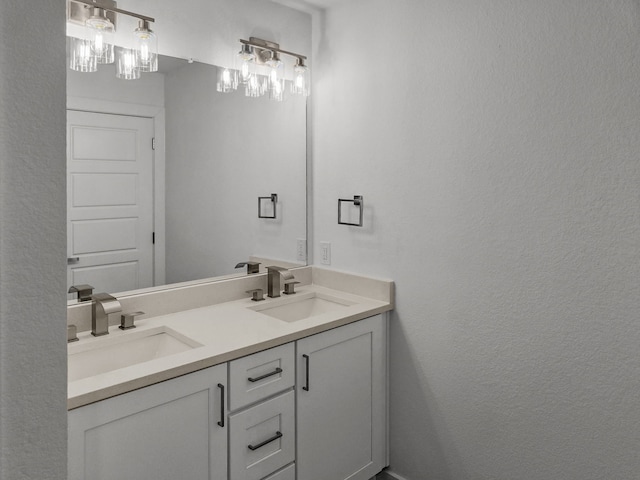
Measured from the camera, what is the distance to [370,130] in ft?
7.57

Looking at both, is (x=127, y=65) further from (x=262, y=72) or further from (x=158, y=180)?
(x=262, y=72)

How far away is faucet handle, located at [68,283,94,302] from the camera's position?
1.82m

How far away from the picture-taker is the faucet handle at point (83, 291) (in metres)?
1.82

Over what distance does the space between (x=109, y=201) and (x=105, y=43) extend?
0.60m

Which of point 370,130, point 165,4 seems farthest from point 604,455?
point 165,4

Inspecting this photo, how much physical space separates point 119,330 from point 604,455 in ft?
5.89

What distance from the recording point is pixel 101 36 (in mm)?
1822

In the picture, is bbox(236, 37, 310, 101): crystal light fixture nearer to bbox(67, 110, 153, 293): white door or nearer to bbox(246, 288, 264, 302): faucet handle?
bbox(67, 110, 153, 293): white door

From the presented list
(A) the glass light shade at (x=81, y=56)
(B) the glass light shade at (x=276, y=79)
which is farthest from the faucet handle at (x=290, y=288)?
(A) the glass light shade at (x=81, y=56)

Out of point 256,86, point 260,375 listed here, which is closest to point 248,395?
point 260,375

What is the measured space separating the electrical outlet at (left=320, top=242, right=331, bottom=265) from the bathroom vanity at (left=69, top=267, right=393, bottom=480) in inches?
3.0

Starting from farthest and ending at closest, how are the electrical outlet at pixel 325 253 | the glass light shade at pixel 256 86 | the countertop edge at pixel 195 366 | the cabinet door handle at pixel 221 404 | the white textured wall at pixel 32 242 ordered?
1. the electrical outlet at pixel 325 253
2. the glass light shade at pixel 256 86
3. the cabinet door handle at pixel 221 404
4. the countertop edge at pixel 195 366
5. the white textured wall at pixel 32 242

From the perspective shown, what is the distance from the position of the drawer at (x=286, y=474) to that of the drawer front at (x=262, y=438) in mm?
22

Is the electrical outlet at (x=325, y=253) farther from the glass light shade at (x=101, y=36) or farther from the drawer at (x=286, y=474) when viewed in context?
the glass light shade at (x=101, y=36)
